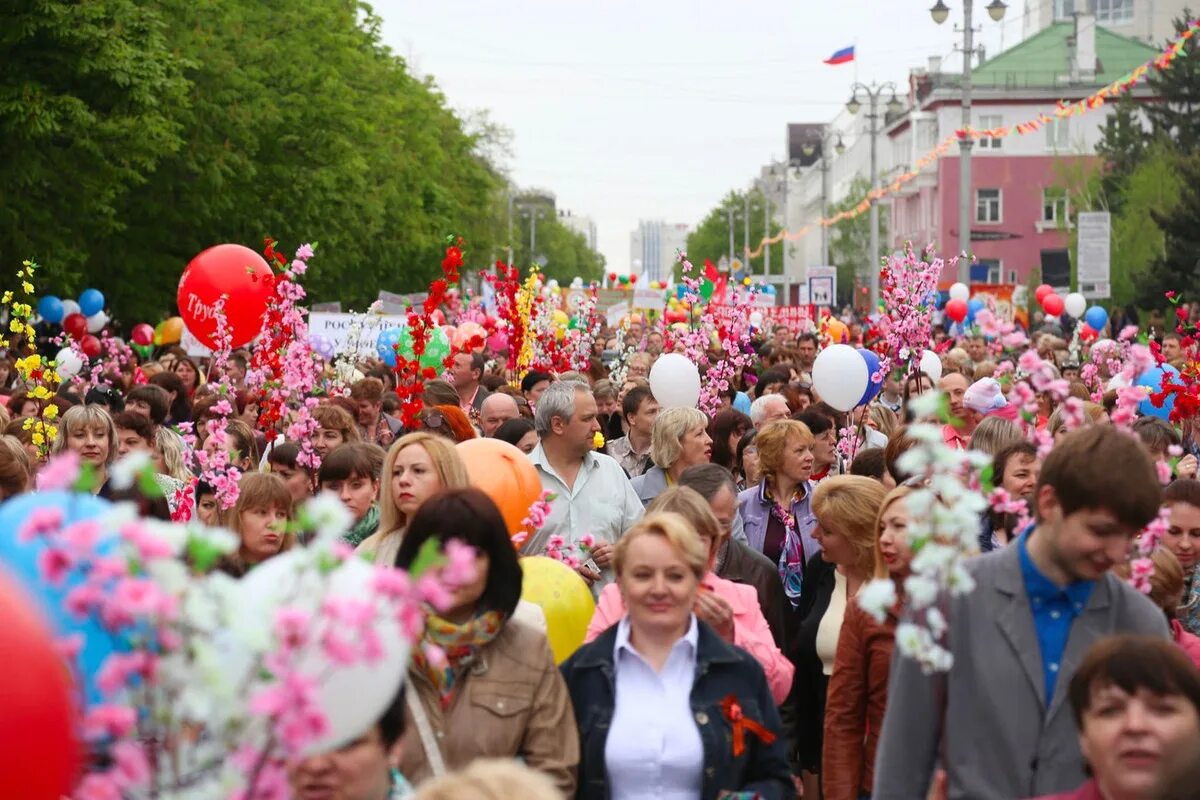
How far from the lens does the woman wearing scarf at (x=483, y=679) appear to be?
197 inches

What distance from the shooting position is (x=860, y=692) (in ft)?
20.7

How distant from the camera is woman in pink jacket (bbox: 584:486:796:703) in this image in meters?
5.93

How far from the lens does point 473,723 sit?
5.06 metres

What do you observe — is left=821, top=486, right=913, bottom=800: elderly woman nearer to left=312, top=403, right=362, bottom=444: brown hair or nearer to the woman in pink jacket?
the woman in pink jacket

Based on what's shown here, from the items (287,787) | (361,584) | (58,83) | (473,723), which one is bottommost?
(473,723)

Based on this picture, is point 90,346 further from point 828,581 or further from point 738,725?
point 738,725

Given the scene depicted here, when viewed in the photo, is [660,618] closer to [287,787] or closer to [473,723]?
[473,723]

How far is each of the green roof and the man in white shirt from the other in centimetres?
8067

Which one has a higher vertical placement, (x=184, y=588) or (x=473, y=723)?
(x=184, y=588)

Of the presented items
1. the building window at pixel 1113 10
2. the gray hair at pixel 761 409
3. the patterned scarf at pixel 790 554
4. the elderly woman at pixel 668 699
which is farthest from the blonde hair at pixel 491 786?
the building window at pixel 1113 10

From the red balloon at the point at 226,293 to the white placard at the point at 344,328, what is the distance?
604 cm

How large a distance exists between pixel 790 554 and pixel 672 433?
3.43ft

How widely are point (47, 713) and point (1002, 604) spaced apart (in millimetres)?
2220

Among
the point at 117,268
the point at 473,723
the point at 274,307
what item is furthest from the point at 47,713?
the point at 117,268
